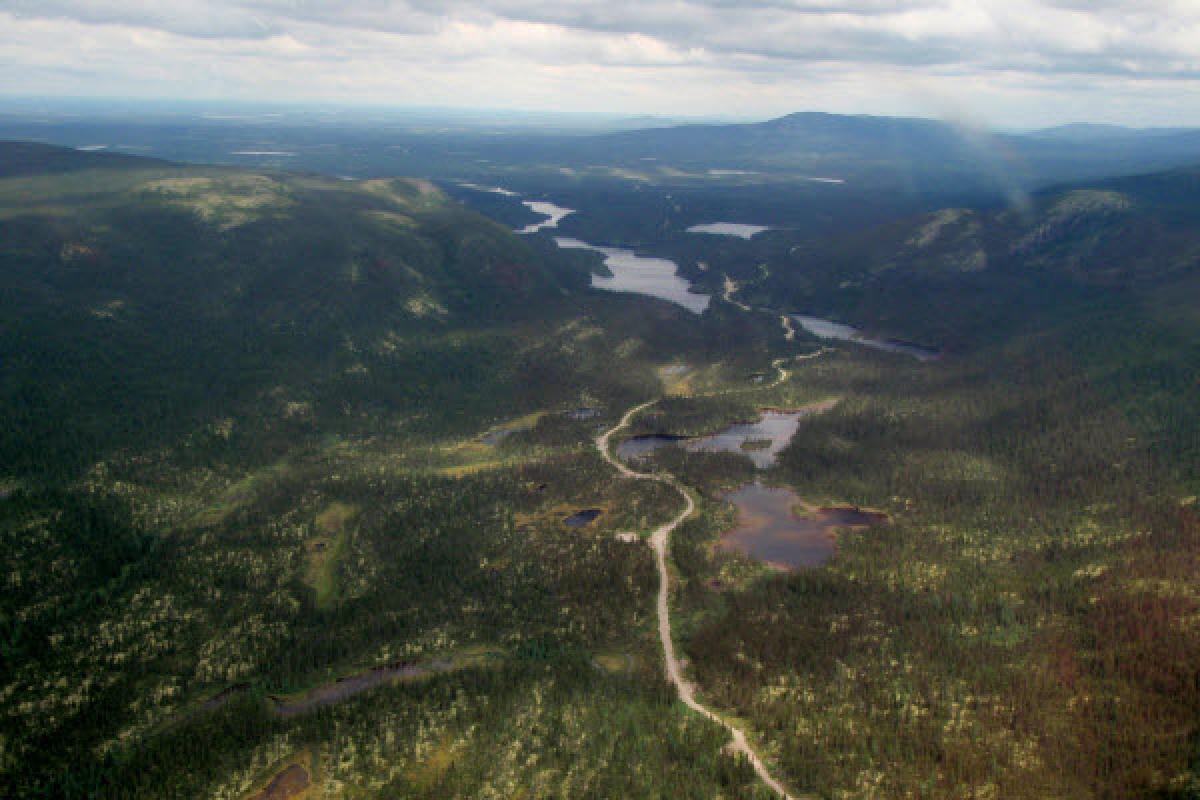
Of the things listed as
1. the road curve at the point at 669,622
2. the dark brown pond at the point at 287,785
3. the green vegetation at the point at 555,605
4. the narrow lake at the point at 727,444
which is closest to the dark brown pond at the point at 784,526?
the green vegetation at the point at 555,605

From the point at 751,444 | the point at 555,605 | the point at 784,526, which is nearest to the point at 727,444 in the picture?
the point at 751,444

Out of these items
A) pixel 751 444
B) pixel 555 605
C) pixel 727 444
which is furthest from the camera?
pixel 727 444

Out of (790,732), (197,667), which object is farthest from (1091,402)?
(197,667)

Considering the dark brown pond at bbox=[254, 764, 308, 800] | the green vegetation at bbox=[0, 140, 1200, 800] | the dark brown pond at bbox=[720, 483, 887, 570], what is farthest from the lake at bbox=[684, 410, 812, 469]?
the dark brown pond at bbox=[254, 764, 308, 800]

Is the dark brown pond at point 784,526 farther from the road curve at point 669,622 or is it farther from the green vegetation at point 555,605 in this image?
the road curve at point 669,622

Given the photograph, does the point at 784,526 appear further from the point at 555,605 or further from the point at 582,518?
the point at 555,605

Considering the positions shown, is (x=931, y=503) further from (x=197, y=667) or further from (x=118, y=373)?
(x=118, y=373)
